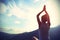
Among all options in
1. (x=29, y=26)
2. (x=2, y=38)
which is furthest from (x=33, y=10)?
(x=2, y=38)

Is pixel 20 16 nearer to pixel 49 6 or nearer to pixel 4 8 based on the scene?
pixel 4 8

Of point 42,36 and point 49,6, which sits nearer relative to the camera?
point 42,36

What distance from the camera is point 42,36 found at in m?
1.60

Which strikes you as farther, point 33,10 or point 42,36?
point 33,10

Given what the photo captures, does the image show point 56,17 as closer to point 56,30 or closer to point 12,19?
point 56,30

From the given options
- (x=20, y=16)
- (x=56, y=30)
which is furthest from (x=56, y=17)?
(x=20, y=16)

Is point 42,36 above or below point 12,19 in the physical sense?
below

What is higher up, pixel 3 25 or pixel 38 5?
pixel 38 5

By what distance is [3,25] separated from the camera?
1.68 meters

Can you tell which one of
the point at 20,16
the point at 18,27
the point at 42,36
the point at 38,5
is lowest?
the point at 42,36

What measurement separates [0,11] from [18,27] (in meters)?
0.27

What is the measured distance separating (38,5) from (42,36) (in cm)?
36

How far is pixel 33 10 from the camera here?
1.72 meters

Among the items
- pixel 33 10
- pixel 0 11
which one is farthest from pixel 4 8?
pixel 33 10
